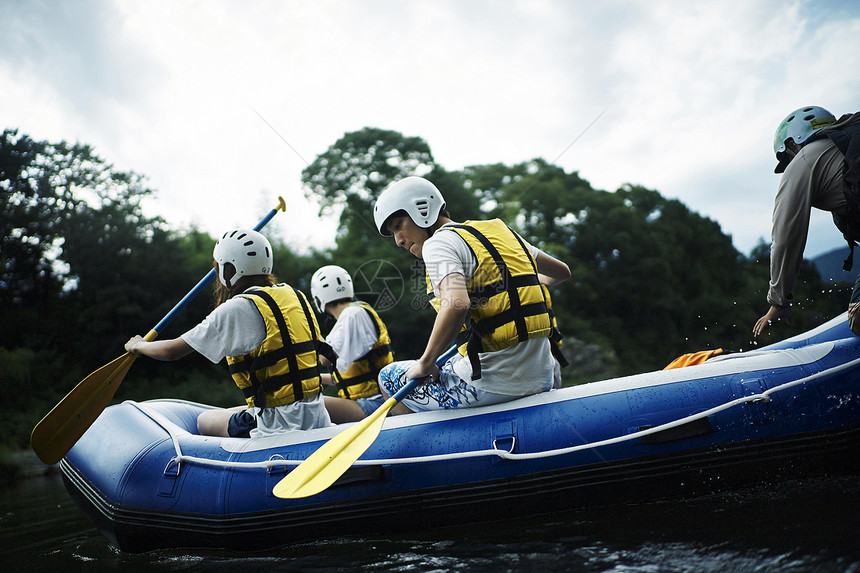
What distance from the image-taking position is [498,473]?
2.71 meters

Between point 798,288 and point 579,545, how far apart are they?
15939 mm

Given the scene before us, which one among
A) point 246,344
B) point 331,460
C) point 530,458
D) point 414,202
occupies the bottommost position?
point 530,458

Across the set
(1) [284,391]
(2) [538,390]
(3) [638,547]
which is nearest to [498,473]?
(2) [538,390]

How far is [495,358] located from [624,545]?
0.94 meters

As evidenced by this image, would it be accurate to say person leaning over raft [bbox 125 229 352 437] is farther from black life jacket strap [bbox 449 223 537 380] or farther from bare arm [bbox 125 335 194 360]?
black life jacket strap [bbox 449 223 537 380]

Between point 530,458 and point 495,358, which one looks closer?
point 530,458

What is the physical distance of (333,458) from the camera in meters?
2.70

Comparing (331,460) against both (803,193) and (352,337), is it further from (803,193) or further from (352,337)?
(803,193)

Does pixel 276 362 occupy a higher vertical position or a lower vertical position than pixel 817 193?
lower

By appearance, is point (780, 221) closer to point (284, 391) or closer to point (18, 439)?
point (284, 391)

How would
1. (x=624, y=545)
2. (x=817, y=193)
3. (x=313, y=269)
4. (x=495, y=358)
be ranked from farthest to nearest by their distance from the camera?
(x=313, y=269)
(x=495, y=358)
(x=817, y=193)
(x=624, y=545)

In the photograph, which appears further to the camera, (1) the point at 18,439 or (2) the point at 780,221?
(1) the point at 18,439

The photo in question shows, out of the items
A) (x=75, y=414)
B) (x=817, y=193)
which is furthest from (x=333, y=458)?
(x=817, y=193)

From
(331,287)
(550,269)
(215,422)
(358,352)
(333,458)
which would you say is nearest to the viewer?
(333,458)
